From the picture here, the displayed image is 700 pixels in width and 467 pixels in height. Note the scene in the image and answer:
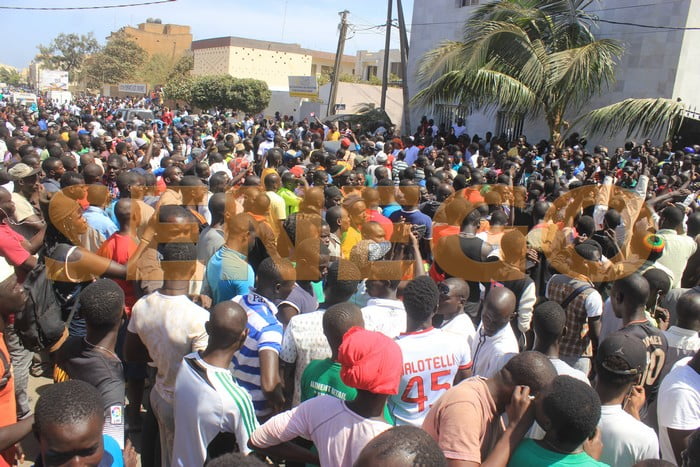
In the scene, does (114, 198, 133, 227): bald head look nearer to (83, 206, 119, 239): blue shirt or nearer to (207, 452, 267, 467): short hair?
(83, 206, 119, 239): blue shirt

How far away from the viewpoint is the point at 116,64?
5547 cm

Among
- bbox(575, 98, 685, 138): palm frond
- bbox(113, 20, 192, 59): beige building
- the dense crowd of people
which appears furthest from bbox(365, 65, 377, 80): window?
the dense crowd of people

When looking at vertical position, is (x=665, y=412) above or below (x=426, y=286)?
below

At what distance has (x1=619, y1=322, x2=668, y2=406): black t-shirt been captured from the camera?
3123 millimetres

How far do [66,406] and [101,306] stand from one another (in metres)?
0.84

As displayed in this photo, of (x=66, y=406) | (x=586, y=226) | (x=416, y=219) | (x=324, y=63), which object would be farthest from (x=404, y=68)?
(x=324, y=63)

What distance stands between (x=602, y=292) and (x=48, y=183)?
18.0ft

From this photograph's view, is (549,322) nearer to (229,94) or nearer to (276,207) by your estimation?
(276,207)

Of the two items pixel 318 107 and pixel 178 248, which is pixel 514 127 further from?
pixel 178 248

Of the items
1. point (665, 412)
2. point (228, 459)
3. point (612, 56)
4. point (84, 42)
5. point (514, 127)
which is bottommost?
point (665, 412)

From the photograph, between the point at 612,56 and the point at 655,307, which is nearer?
the point at 655,307

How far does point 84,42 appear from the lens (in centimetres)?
7556

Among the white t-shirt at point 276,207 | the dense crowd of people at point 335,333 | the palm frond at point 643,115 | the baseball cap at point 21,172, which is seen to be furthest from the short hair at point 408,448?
the palm frond at point 643,115

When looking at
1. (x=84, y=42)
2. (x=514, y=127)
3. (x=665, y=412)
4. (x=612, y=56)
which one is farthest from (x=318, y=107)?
(x=84, y=42)
